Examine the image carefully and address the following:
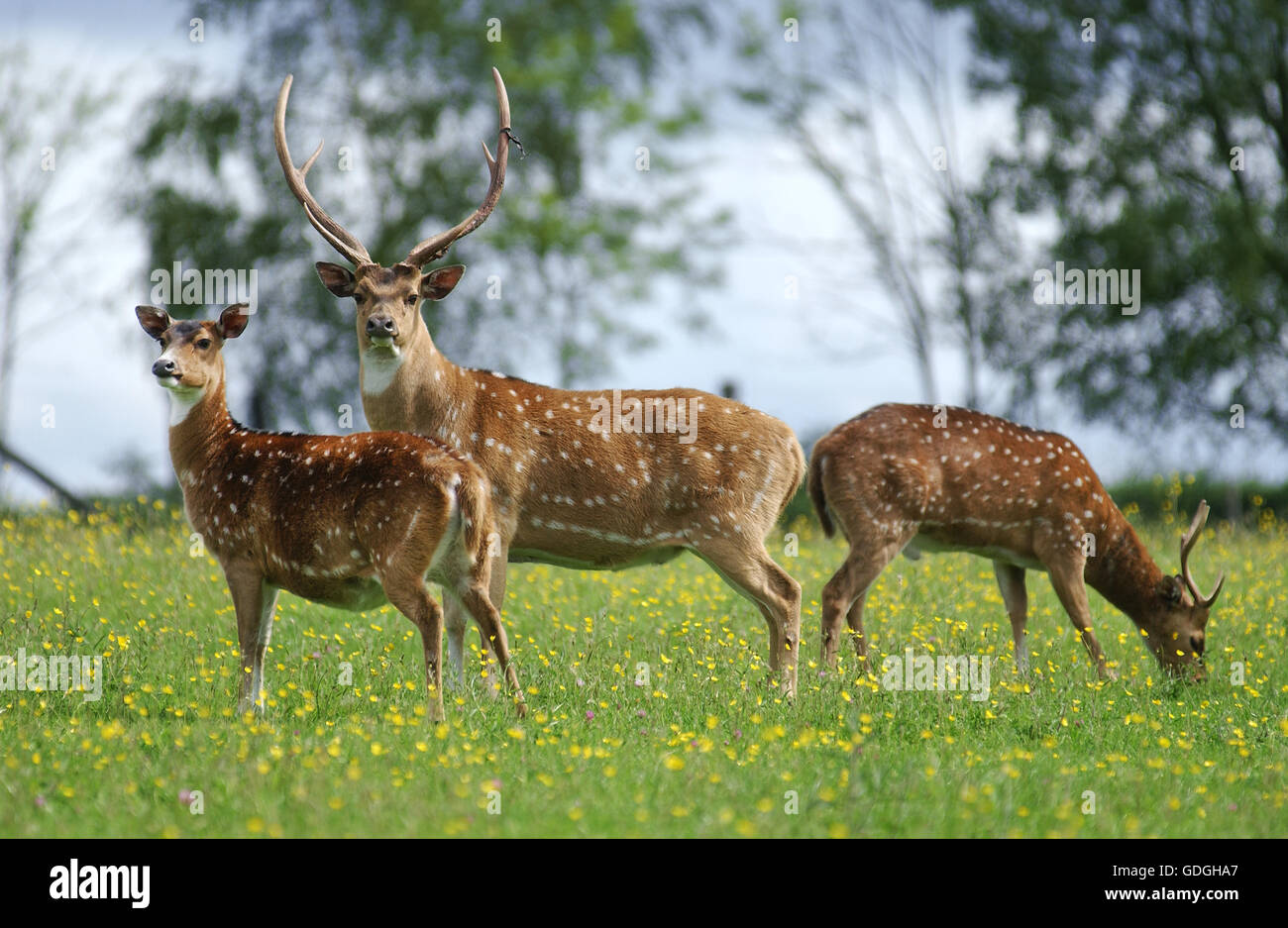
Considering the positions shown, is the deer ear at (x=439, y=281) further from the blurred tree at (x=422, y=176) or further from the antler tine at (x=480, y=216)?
the blurred tree at (x=422, y=176)

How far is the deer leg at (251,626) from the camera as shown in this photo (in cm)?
695

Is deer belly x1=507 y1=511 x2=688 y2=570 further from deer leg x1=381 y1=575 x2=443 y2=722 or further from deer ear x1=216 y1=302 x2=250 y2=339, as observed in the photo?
deer ear x1=216 y1=302 x2=250 y2=339

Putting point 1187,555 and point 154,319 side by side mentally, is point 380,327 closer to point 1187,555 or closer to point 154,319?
point 154,319

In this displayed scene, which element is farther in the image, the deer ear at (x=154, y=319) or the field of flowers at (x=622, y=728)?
the deer ear at (x=154, y=319)

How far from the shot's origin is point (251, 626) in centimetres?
702

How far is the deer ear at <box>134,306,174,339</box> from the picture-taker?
7625mm

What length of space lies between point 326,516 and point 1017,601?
5053 mm

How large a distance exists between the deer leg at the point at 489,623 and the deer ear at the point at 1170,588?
4907 millimetres

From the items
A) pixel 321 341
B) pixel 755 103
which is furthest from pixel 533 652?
pixel 755 103

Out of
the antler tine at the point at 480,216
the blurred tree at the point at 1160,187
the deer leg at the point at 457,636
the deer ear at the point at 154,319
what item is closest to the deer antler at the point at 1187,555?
the deer leg at the point at 457,636

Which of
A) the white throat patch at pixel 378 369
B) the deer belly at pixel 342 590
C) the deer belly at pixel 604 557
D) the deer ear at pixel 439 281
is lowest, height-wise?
the deer belly at pixel 342 590

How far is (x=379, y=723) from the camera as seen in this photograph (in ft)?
21.8

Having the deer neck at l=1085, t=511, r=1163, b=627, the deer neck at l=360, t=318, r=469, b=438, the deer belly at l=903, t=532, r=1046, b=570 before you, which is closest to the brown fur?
the deer neck at l=360, t=318, r=469, b=438

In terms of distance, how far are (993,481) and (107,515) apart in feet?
27.4
